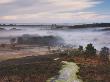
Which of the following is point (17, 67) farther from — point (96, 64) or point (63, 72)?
point (96, 64)

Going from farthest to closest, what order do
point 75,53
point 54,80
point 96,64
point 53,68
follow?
point 75,53, point 96,64, point 53,68, point 54,80

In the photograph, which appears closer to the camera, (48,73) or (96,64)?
(48,73)

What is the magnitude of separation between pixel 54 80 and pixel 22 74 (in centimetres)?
650

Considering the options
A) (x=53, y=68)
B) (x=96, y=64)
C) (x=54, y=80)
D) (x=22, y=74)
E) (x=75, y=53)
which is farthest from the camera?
(x=75, y=53)

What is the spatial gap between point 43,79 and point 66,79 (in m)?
3.02

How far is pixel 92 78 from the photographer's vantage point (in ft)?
163

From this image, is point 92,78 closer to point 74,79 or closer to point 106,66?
point 74,79

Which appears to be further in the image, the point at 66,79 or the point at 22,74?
the point at 22,74

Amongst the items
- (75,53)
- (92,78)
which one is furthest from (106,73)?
(75,53)

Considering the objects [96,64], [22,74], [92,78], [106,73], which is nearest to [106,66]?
[96,64]

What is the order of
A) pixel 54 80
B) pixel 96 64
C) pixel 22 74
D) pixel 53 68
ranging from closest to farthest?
pixel 54 80 → pixel 22 74 → pixel 53 68 → pixel 96 64

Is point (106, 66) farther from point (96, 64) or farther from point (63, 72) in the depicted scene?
point (63, 72)

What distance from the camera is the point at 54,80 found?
4797 cm

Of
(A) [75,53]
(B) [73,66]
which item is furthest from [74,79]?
(A) [75,53]
